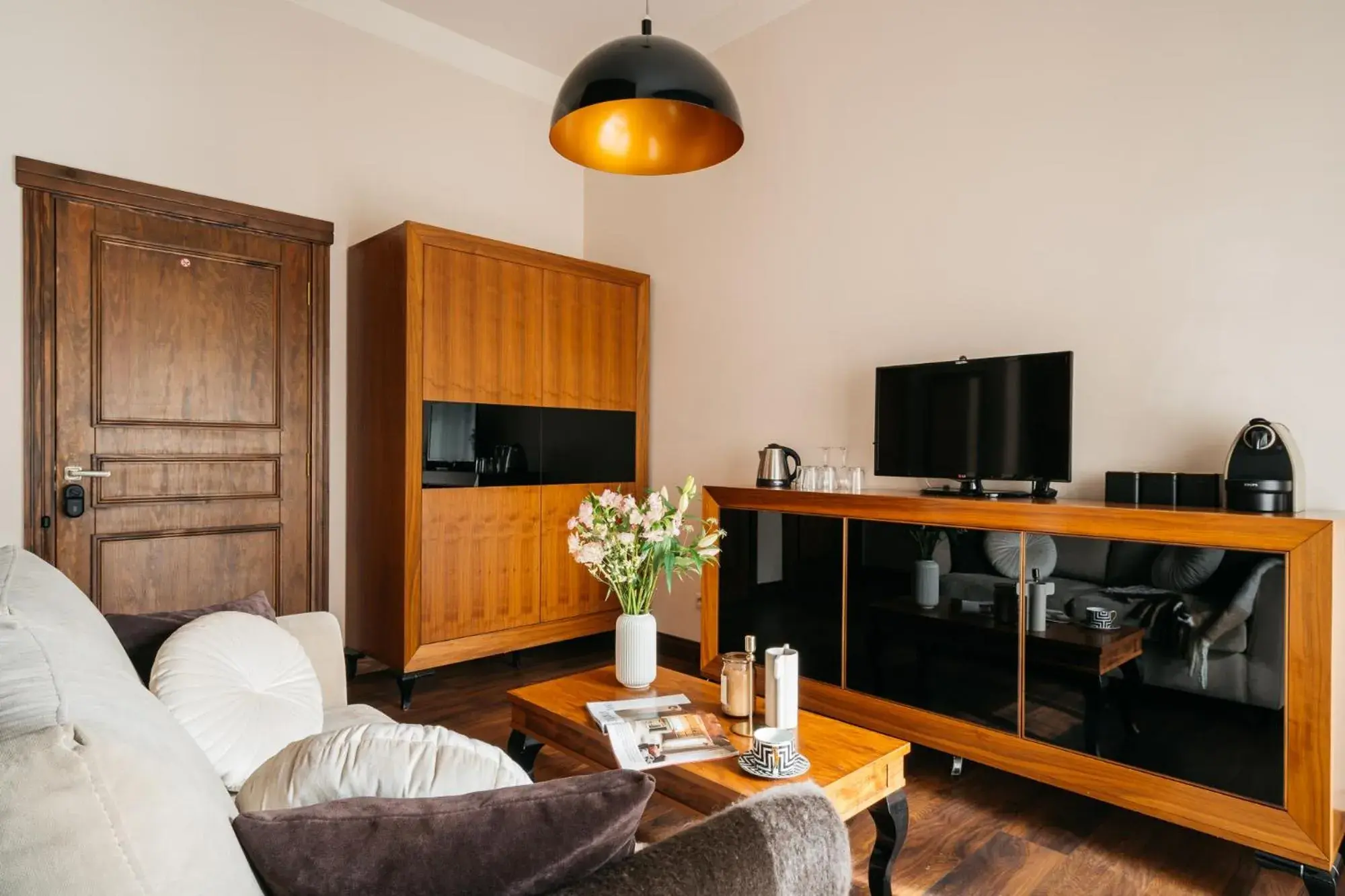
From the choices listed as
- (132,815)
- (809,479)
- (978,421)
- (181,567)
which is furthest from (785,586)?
(132,815)

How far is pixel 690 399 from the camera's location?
4.13 meters

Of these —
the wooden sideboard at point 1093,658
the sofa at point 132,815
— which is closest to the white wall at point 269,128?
the wooden sideboard at point 1093,658

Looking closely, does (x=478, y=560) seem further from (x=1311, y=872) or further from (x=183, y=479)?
(x=1311, y=872)

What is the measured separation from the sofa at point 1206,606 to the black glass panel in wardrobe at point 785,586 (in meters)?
0.65

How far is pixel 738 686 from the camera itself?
199cm

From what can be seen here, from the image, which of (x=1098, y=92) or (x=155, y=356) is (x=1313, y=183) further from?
(x=155, y=356)

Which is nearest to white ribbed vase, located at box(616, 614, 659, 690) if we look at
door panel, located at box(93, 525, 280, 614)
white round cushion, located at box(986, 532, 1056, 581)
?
white round cushion, located at box(986, 532, 1056, 581)

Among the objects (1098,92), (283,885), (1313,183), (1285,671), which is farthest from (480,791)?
(1098,92)

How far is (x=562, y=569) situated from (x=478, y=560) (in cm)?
49

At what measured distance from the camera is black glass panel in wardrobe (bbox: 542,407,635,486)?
385 centimetres

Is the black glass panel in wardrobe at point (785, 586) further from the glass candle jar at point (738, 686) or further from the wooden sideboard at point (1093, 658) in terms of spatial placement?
the glass candle jar at point (738, 686)

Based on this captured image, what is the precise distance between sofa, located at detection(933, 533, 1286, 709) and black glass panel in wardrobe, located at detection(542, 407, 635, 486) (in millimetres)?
2162

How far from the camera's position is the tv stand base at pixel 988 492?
106 inches

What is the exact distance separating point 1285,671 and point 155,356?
3936 mm
